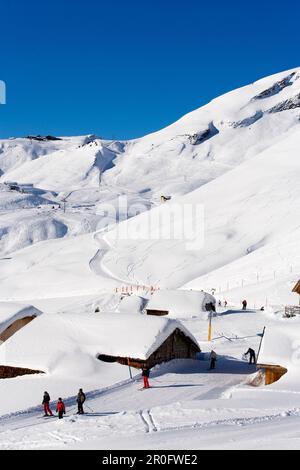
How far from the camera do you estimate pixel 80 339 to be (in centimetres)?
2252

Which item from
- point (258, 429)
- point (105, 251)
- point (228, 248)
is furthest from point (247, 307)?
point (105, 251)

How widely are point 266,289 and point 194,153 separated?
151851 mm

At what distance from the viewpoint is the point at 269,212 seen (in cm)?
7450

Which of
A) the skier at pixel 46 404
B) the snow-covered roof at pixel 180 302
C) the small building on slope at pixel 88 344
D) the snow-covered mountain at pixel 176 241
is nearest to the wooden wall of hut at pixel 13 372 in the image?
the small building on slope at pixel 88 344

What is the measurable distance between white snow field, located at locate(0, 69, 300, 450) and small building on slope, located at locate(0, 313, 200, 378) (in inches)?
2.7

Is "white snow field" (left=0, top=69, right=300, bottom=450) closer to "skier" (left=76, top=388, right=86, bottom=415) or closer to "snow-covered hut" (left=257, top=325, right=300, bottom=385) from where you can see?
"snow-covered hut" (left=257, top=325, right=300, bottom=385)

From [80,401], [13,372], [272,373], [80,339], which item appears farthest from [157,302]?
[80,401]

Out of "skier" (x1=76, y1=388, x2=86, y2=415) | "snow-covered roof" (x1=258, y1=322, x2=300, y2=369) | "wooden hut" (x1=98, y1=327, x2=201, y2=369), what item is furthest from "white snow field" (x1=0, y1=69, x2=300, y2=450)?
"wooden hut" (x1=98, y1=327, x2=201, y2=369)

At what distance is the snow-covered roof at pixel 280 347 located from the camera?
19.9 meters

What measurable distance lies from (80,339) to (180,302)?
57.3ft

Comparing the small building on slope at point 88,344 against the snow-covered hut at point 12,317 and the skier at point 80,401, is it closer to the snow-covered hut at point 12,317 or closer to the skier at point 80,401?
the skier at point 80,401

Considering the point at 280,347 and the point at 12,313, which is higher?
the point at 12,313

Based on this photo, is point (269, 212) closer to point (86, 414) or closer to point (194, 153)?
point (86, 414)

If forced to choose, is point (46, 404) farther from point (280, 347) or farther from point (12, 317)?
point (12, 317)
